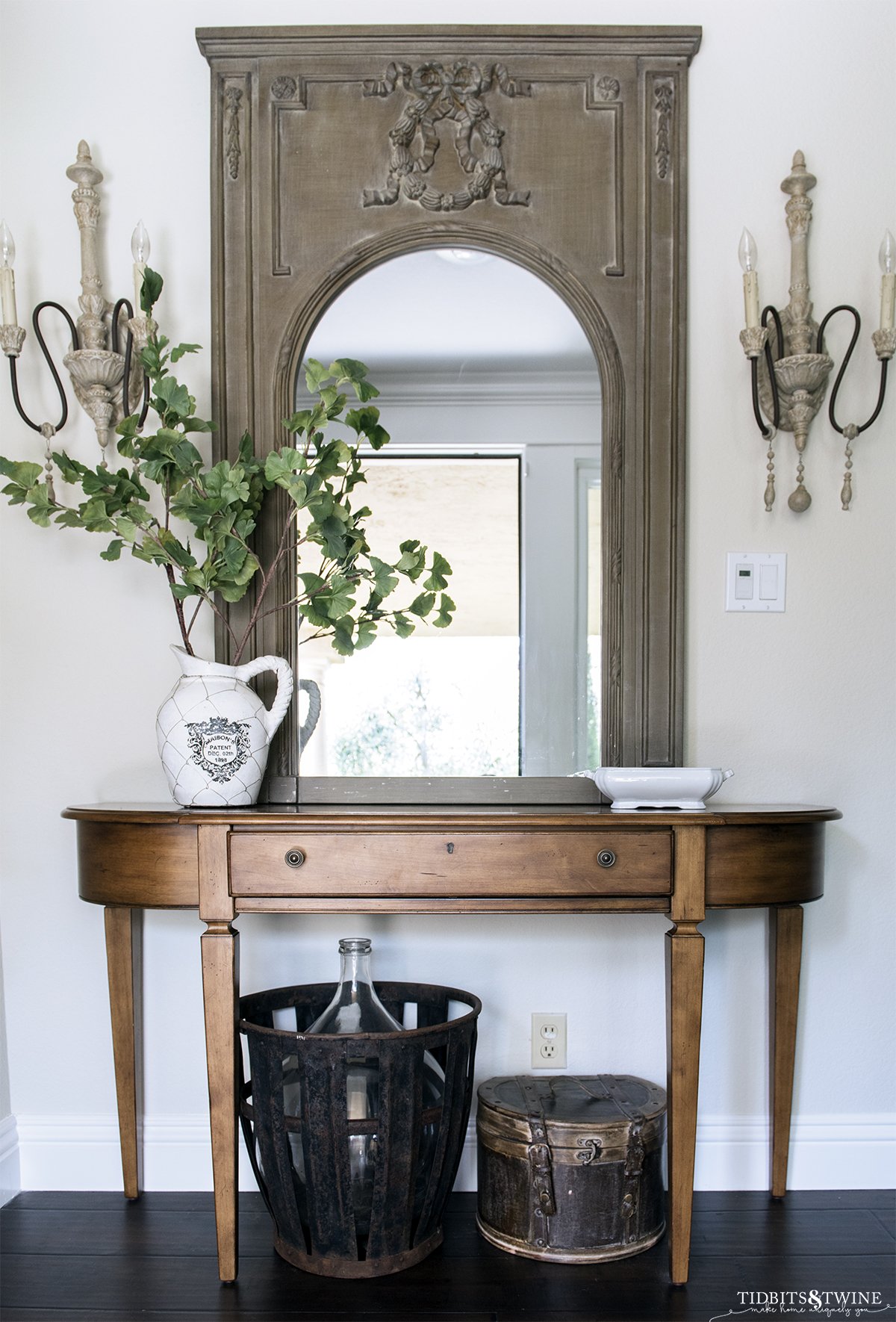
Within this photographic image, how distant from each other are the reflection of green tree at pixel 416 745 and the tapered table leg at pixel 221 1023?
0.43 m

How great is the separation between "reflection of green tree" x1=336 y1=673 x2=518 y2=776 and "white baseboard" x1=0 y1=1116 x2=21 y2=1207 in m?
0.96

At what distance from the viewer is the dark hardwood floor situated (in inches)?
64.6

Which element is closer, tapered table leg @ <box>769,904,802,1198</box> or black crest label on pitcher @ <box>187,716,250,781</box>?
black crest label on pitcher @ <box>187,716,250,781</box>

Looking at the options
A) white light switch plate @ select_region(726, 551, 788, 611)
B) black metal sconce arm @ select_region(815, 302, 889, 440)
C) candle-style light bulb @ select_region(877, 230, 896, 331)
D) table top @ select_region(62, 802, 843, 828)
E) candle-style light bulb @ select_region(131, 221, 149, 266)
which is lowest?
table top @ select_region(62, 802, 843, 828)

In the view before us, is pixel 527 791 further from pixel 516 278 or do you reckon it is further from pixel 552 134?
pixel 552 134

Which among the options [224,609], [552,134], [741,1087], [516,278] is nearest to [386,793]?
[224,609]

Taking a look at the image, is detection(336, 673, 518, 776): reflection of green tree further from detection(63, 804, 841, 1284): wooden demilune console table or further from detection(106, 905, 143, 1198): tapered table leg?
detection(106, 905, 143, 1198): tapered table leg

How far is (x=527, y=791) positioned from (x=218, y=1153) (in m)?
0.85

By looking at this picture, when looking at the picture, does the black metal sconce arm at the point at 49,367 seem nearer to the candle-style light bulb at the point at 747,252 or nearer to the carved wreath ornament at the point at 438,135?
the carved wreath ornament at the point at 438,135

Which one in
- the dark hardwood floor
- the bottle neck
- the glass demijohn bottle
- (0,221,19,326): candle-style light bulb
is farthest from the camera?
(0,221,19,326): candle-style light bulb

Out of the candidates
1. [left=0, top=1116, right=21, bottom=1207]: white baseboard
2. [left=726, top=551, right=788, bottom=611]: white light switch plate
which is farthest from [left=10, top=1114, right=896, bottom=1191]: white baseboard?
[left=726, top=551, right=788, bottom=611]: white light switch plate

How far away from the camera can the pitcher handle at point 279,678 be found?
1.90m

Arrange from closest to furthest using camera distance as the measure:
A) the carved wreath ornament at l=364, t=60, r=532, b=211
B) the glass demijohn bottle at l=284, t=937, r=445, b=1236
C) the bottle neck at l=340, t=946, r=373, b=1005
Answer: the glass demijohn bottle at l=284, t=937, r=445, b=1236, the bottle neck at l=340, t=946, r=373, b=1005, the carved wreath ornament at l=364, t=60, r=532, b=211

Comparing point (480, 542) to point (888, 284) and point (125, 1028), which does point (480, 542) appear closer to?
point (888, 284)
